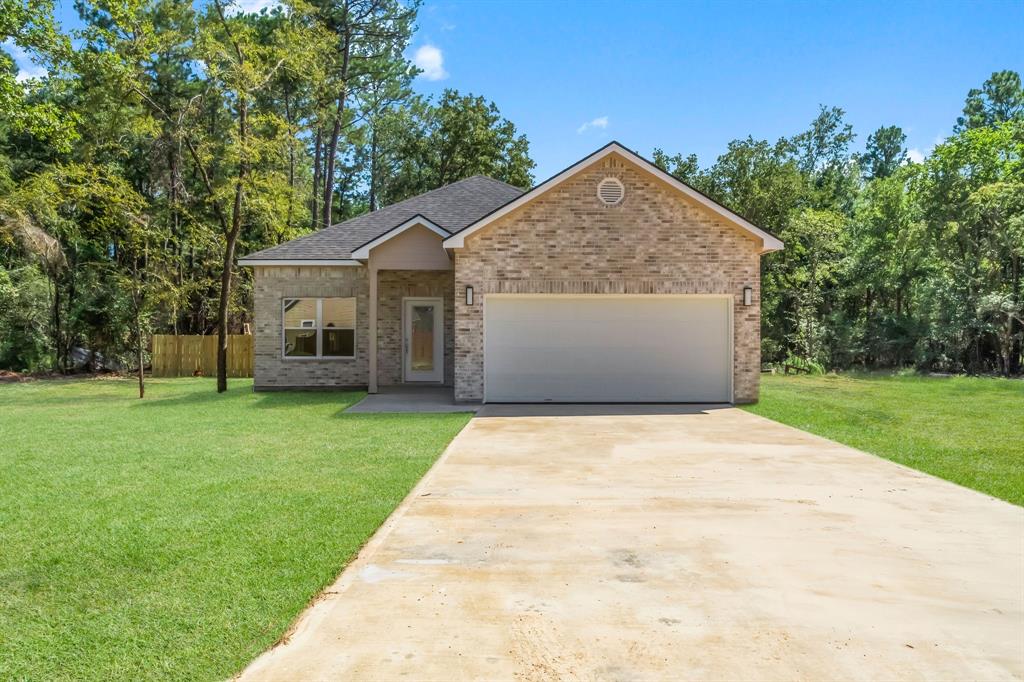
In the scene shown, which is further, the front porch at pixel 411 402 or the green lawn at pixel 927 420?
the front porch at pixel 411 402

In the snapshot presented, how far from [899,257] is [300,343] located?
2302cm

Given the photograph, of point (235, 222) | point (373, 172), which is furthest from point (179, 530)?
point (373, 172)

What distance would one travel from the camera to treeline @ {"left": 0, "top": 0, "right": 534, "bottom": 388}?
1725 centimetres

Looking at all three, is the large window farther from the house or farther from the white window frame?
the house

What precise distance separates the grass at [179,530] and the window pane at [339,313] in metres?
5.88

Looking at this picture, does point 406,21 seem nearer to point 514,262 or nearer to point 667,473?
point 514,262

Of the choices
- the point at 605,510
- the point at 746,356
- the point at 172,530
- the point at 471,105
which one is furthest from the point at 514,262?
the point at 471,105

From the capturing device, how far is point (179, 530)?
506cm

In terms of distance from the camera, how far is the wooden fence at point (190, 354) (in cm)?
2320

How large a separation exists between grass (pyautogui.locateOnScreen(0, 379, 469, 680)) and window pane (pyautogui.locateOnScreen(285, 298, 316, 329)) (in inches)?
233

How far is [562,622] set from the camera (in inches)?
140

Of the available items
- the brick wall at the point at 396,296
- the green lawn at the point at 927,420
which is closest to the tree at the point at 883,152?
the green lawn at the point at 927,420

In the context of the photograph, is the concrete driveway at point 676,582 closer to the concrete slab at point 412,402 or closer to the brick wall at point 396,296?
the concrete slab at point 412,402

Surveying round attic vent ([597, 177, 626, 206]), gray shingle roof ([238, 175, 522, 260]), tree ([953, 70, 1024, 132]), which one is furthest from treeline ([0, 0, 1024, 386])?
tree ([953, 70, 1024, 132])
